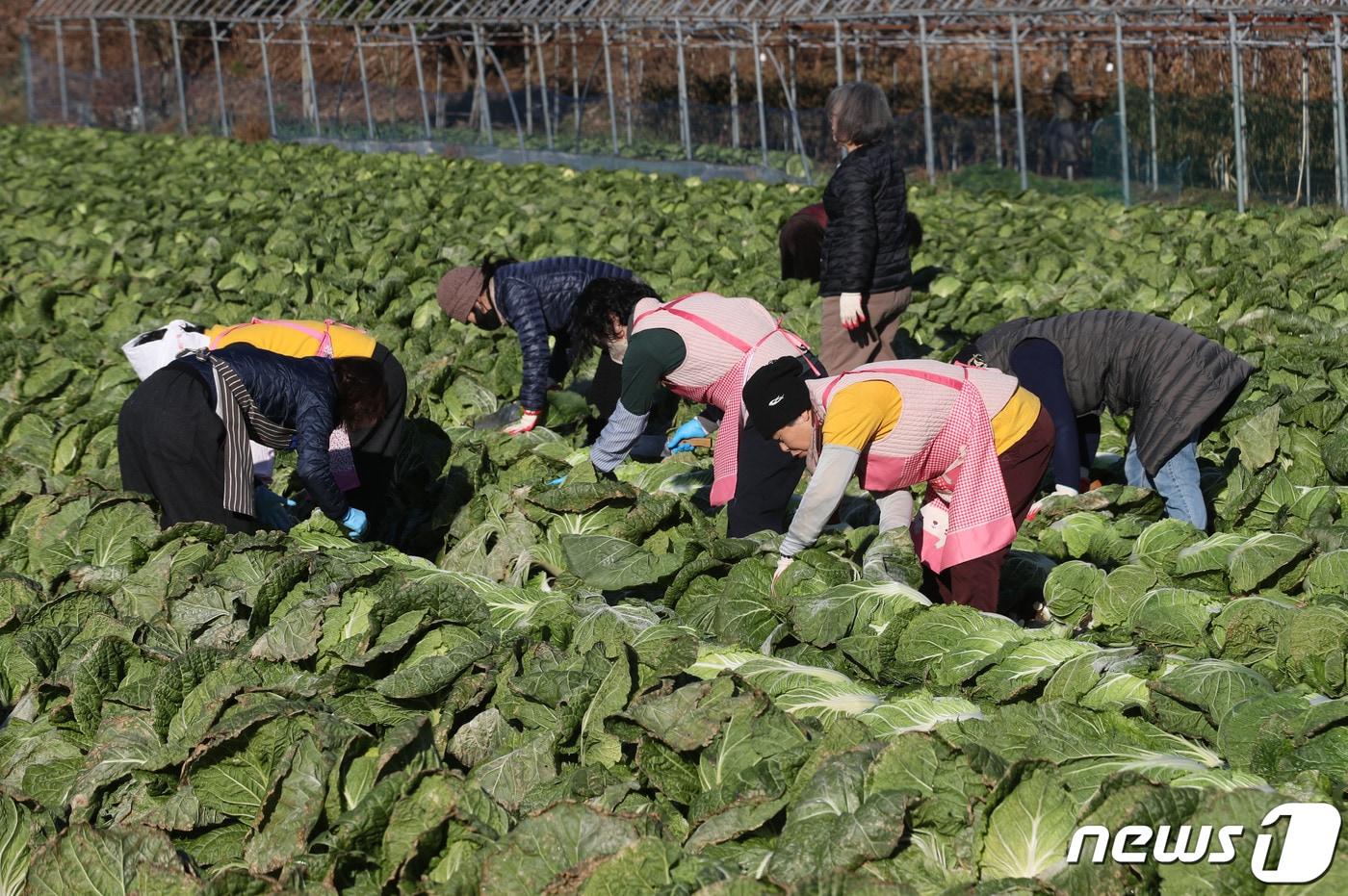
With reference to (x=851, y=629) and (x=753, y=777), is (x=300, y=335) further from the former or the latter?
(x=753, y=777)

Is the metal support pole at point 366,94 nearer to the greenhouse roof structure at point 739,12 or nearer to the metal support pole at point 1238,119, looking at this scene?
the greenhouse roof structure at point 739,12

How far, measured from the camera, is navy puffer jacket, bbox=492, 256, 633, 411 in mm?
6980

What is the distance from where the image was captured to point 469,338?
9867 mm

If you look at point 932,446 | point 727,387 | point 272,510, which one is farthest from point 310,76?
point 932,446

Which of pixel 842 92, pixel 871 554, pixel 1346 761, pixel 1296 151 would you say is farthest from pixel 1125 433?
pixel 1296 151

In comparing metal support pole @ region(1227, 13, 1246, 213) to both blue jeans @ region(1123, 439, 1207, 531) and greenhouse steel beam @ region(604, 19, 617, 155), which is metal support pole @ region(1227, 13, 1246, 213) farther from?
greenhouse steel beam @ region(604, 19, 617, 155)

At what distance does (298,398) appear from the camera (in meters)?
5.76

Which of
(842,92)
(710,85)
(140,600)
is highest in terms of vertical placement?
(710,85)

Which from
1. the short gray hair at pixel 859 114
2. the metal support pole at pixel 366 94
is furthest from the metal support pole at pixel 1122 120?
the metal support pole at pixel 366 94

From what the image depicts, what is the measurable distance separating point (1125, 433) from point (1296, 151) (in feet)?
31.2

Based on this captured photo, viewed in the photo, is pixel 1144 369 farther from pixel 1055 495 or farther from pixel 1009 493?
pixel 1009 493

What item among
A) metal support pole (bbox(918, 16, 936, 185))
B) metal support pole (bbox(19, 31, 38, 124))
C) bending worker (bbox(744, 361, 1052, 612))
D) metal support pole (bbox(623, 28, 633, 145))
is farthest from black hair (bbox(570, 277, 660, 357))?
metal support pole (bbox(19, 31, 38, 124))

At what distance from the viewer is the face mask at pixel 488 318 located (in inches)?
279

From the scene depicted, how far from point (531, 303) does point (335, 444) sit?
1335mm
